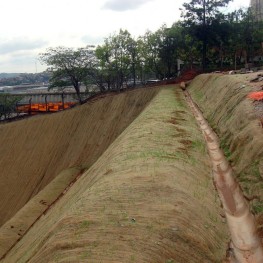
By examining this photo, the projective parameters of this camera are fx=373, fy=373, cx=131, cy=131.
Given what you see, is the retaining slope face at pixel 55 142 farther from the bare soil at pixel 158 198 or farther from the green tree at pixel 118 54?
the green tree at pixel 118 54

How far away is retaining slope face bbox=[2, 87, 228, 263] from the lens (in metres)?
8.10

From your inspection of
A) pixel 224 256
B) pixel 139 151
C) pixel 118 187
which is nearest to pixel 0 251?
pixel 139 151

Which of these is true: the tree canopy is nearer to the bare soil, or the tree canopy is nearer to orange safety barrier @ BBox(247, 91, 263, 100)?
the bare soil

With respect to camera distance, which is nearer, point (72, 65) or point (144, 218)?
point (144, 218)

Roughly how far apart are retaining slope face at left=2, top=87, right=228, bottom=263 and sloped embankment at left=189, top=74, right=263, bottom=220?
1.18 meters

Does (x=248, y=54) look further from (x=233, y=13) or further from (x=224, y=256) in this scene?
(x=224, y=256)

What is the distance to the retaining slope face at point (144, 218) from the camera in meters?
8.10

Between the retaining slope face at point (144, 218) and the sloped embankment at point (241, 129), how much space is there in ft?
3.87

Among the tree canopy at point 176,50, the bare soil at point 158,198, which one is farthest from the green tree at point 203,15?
the bare soil at point 158,198

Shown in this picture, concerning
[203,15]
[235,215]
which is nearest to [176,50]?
[203,15]

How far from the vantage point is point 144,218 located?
9.32 metres

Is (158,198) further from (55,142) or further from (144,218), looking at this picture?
(55,142)

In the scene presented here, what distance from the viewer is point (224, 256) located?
895 centimetres

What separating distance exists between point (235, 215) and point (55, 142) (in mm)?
Answer: 29820
